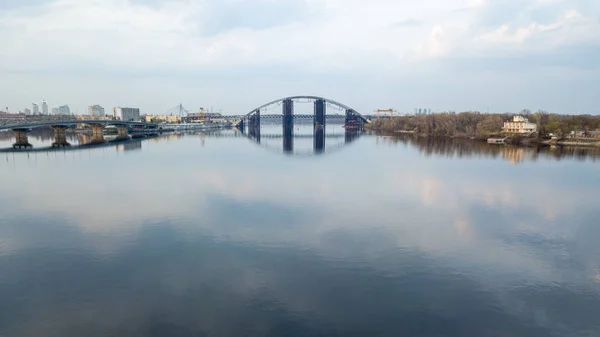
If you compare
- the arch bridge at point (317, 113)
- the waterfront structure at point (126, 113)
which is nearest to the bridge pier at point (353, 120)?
the arch bridge at point (317, 113)

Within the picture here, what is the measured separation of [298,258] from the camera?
20.4 ft

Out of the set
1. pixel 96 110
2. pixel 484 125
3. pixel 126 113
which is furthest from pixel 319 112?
pixel 96 110

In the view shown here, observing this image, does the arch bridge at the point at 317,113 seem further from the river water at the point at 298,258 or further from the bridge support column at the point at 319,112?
the river water at the point at 298,258

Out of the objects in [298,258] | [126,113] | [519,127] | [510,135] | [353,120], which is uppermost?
[126,113]

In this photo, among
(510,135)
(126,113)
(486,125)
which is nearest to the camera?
(510,135)

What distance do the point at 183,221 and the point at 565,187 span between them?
40.1ft

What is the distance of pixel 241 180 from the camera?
13.2 m

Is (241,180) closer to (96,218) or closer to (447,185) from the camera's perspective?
(96,218)

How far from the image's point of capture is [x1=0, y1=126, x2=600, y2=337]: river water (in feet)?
14.7

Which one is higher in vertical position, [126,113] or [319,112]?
[126,113]

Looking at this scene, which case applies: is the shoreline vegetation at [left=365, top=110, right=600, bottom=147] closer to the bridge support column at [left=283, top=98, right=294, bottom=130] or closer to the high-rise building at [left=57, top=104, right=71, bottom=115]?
the bridge support column at [left=283, top=98, right=294, bottom=130]

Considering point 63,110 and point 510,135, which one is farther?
point 63,110

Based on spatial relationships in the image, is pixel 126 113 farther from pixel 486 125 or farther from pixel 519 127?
pixel 519 127

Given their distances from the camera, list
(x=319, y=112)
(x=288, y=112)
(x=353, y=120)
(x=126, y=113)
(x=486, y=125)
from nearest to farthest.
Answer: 1. (x=486, y=125)
2. (x=288, y=112)
3. (x=319, y=112)
4. (x=353, y=120)
5. (x=126, y=113)
